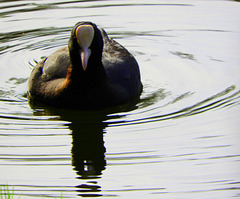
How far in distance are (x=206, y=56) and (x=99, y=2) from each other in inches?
127

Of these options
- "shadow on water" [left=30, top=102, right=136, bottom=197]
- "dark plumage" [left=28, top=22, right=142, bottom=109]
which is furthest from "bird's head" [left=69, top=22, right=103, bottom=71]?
"shadow on water" [left=30, top=102, right=136, bottom=197]

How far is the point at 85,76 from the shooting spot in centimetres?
656

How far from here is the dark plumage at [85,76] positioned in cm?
631

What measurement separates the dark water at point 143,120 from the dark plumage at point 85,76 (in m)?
0.14

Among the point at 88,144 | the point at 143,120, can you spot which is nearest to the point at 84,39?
the point at 143,120

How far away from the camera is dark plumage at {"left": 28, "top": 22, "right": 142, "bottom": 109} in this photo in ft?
20.7

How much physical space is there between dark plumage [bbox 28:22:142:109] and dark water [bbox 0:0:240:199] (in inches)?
5.7

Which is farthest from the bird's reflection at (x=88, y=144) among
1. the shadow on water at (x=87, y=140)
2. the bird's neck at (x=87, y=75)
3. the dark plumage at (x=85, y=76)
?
the bird's neck at (x=87, y=75)

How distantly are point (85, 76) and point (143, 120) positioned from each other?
0.84 m

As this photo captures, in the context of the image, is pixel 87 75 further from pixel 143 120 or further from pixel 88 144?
pixel 88 144

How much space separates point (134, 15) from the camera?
33.0 ft

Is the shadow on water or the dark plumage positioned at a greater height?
the dark plumage

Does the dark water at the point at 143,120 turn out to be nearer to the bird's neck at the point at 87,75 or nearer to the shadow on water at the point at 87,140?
the shadow on water at the point at 87,140

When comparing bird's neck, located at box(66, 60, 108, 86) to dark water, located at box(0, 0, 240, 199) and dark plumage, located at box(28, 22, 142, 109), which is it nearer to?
dark plumage, located at box(28, 22, 142, 109)
